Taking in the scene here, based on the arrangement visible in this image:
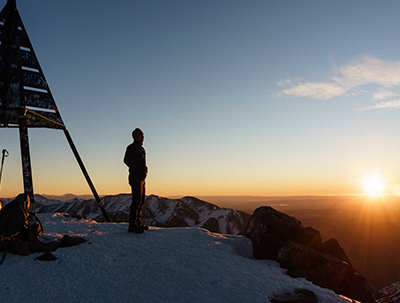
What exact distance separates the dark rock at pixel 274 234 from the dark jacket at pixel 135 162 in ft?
17.2

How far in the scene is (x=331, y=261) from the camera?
1015 cm

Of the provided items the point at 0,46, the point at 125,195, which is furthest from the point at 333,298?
the point at 125,195

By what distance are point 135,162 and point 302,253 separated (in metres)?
7.07

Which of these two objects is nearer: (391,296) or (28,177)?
(28,177)

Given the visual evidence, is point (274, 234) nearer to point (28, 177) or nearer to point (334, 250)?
point (334, 250)

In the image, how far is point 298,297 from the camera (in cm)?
689

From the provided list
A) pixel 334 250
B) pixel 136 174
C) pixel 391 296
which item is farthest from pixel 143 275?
pixel 391 296

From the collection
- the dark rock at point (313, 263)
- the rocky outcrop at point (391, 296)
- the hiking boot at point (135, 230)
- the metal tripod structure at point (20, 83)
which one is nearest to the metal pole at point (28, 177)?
the metal tripod structure at point (20, 83)

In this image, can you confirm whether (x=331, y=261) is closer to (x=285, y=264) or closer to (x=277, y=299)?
(x=285, y=264)

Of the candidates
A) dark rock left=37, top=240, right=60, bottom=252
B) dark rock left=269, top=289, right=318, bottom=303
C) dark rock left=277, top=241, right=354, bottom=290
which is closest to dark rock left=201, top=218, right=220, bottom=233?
dark rock left=277, top=241, right=354, bottom=290

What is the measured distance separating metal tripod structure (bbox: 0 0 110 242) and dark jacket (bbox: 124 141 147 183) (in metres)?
3.23

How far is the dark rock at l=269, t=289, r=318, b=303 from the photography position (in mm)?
6759

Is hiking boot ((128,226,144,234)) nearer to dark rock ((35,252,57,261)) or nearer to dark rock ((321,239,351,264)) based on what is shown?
dark rock ((35,252,57,261))

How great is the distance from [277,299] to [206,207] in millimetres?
116726
